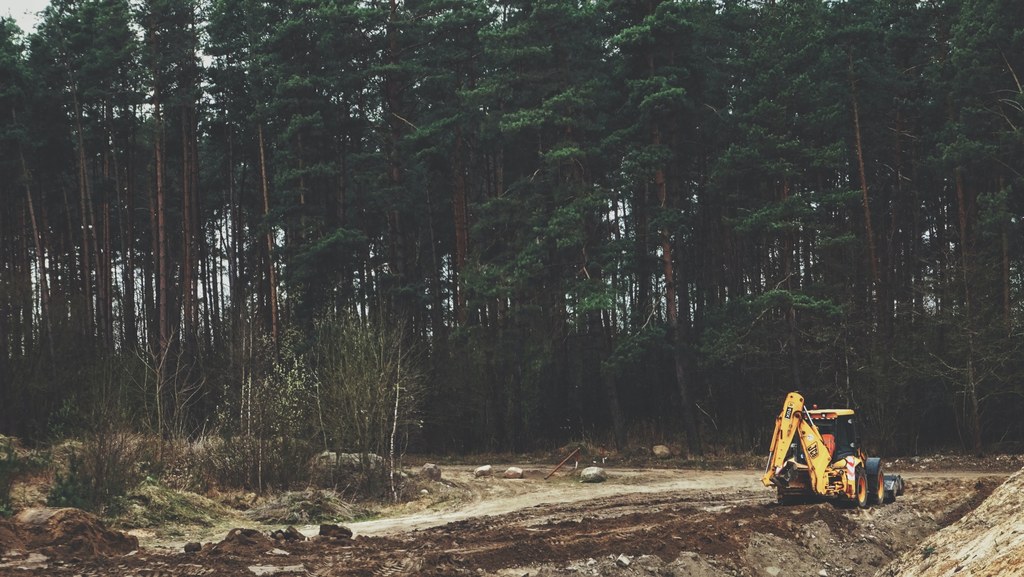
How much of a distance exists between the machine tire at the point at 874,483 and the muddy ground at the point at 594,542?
0.91ft

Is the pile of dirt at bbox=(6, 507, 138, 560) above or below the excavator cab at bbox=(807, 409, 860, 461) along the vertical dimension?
below

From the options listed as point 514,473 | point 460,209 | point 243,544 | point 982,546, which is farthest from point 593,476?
point 460,209

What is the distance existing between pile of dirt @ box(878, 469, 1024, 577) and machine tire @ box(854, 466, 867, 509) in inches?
119

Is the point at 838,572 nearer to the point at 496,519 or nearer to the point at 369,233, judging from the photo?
the point at 496,519

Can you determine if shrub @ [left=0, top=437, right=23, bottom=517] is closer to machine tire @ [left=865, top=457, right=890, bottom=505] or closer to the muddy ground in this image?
the muddy ground

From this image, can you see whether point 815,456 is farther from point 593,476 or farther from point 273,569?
point 593,476

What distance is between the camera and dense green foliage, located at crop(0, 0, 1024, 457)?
30.9m

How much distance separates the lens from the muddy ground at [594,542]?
14422mm

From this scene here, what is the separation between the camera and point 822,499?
19.6 metres

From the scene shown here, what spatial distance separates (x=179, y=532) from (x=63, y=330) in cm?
1556

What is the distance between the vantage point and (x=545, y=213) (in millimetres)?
36875

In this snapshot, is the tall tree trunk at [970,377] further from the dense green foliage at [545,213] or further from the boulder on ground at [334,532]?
the boulder on ground at [334,532]

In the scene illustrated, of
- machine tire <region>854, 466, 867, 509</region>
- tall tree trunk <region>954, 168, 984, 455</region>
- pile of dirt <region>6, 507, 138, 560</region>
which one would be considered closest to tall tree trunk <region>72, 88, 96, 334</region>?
pile of dirt <region>6, 507, 138, 560</region>

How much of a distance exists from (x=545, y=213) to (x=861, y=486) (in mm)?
19256
